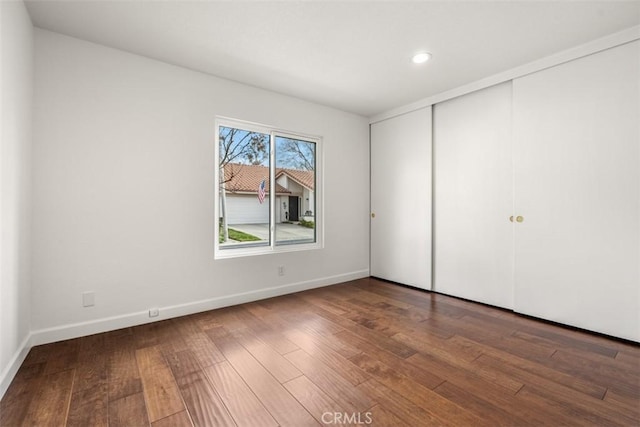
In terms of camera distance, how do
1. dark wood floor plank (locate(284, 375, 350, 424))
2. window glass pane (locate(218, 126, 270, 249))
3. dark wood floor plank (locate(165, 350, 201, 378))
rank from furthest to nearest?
window glass pane (locate(218, 126, 270, 249)) → dark wood floor plank (locate(165, 350, 201, 378)) → dark wood floor plank (locate(284, 375, 350, 424))

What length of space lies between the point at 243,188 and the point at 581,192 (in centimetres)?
347

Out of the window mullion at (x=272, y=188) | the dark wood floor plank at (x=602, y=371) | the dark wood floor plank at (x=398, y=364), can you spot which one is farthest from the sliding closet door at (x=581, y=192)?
the window mullion at (x=272, y=188)

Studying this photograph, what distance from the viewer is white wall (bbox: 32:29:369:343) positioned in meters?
2.39

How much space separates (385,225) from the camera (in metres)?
4.52

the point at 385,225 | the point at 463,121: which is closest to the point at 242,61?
the point at 463,121

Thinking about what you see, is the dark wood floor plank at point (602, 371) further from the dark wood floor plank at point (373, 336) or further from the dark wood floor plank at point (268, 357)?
the dark wood floor plank at point (268, 357)

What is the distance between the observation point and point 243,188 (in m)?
3.57

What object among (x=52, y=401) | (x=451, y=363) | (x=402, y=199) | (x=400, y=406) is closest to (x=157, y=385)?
(x=52, y=401)

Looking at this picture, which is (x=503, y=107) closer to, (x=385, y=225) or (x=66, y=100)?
(x=385, y=225)

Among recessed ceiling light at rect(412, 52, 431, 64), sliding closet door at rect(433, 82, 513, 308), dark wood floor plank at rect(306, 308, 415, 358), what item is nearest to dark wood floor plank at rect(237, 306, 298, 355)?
dark wood floor plank at rect(306, 308, 415, 358)

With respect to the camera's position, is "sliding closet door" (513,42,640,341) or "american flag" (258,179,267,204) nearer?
"sliding closet door" (513,42,640,341)

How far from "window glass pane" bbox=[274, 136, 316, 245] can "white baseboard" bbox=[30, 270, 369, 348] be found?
63 centimetres

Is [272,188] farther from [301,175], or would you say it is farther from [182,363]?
[182,363]

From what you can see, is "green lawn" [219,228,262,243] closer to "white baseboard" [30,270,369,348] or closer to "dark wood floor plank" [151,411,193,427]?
"white baseboard" [30,270,369,348]
